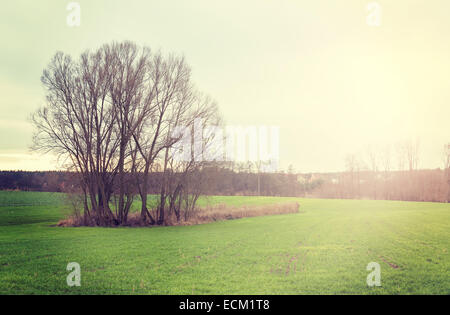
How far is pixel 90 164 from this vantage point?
30078 mm

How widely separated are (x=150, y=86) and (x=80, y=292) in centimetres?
2353

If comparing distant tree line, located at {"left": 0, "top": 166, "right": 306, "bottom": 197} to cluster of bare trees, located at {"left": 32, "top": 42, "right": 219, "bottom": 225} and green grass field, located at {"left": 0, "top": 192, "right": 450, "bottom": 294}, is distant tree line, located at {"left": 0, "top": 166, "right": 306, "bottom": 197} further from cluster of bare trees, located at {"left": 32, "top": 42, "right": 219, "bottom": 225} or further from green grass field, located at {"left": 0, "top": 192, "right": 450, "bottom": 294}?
green grass field, located at {"left": 0, "top": 192, "right": 450, "bottom": 294}

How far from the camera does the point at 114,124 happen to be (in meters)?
30.0

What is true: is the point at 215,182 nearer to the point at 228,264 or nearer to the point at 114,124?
the point at 114,124

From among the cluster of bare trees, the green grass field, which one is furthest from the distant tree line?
the green grass field

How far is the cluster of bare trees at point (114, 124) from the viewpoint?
29.5 meters

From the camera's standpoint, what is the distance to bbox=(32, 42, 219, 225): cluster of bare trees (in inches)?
1160

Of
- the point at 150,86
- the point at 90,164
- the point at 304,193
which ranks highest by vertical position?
the point at 150,86

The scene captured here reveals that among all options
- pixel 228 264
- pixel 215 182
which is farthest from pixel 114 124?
pixel 228 264

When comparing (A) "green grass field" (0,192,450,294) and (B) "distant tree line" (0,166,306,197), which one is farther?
(B) "distant tree line" (0,166,306,197)

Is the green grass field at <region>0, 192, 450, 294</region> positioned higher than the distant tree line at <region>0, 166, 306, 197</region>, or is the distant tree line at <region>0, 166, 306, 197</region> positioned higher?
the distant tree line at <region>0, 166, 306, 197</region>

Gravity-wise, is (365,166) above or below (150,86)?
below
